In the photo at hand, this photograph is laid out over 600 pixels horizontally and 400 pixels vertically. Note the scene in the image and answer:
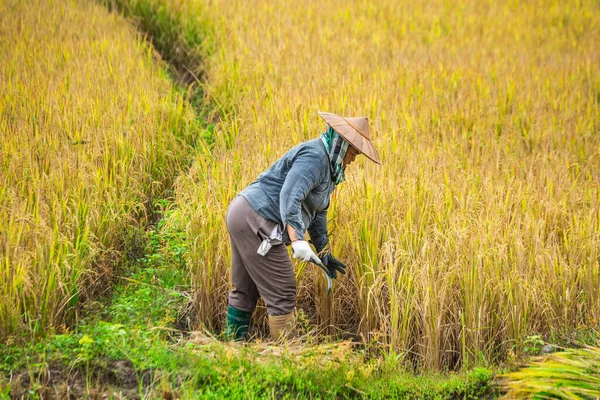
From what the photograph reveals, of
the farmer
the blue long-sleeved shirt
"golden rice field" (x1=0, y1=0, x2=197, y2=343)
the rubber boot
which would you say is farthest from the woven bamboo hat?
"golden rice field" (x1=0, y1=0, x2=197, y2=343)

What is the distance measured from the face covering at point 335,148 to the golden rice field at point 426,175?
1.98ft

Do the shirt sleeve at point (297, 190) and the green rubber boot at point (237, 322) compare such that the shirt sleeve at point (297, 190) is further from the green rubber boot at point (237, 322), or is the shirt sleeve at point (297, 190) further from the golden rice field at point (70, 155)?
the golden rice field at point (70, 155)

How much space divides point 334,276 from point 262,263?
43cm

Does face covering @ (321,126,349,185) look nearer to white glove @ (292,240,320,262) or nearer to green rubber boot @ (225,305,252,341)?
white glove @ (292,240,320,262)

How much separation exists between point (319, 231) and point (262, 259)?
43 cm

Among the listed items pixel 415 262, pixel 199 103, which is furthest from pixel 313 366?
pixel 199 103

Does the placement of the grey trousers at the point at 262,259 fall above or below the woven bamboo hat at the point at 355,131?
below

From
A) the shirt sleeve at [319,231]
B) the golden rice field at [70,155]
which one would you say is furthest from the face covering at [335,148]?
the golden rice field at [70,155]

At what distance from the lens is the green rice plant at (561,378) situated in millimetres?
2646

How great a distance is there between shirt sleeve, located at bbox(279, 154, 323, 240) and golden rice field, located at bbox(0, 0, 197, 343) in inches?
47.2

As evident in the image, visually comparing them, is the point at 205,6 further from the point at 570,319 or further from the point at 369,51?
the point at 570,319

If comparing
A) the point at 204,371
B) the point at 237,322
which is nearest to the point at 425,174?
the point at 237,322

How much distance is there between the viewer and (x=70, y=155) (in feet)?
14.3

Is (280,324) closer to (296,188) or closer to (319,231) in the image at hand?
(319,231)
